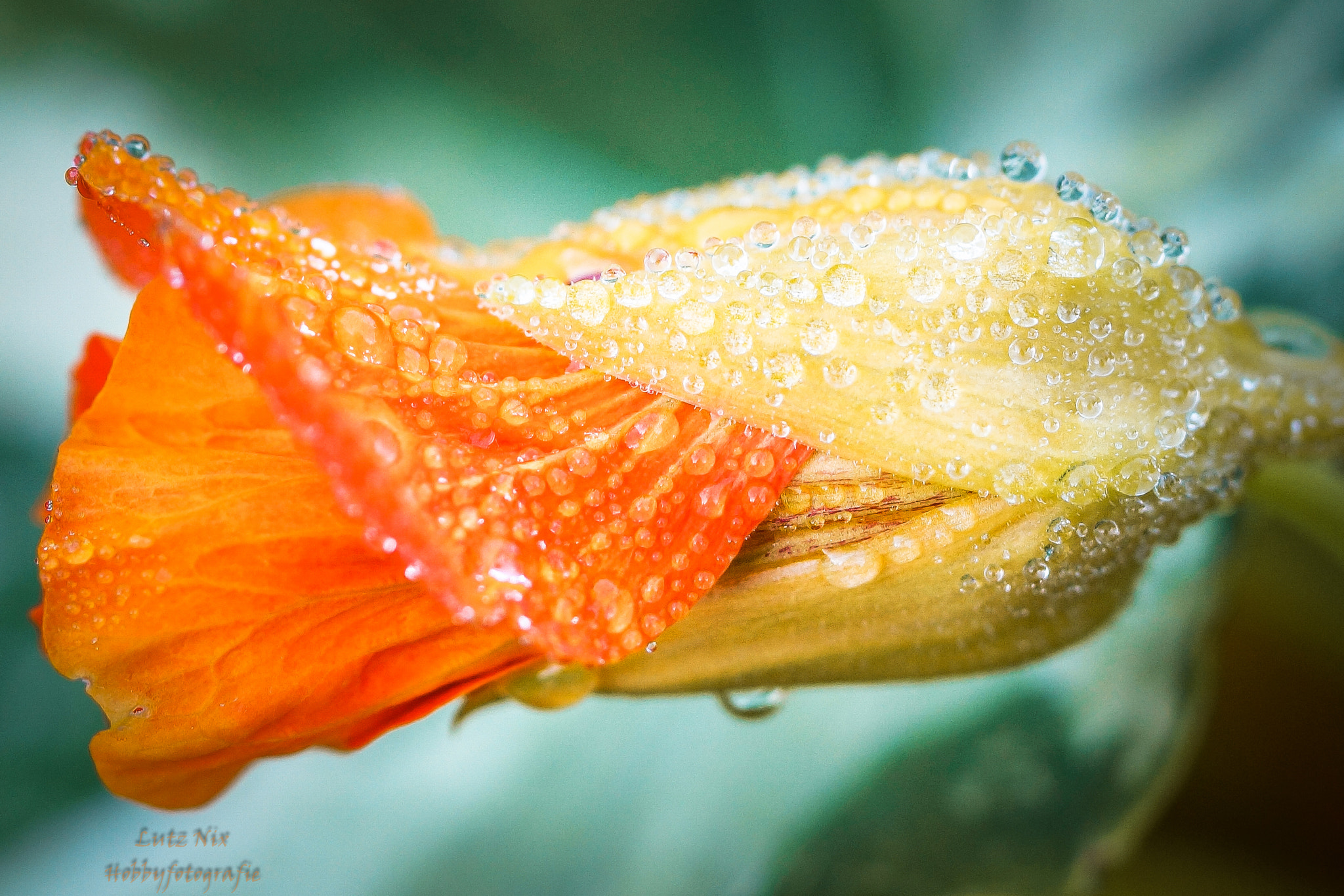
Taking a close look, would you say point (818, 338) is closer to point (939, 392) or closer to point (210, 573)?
point (939, 392)

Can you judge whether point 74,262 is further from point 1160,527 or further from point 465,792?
point 1160,527

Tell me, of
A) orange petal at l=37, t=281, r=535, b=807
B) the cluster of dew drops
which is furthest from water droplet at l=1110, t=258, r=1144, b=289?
orange petal at l=37, t=281, r=535, b=807

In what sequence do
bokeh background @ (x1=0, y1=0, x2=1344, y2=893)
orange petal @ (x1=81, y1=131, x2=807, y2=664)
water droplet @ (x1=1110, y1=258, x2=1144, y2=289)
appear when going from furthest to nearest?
bokeh background @ (x1=0, y1=0, x2=1344, y2=893) < water droplet @ (x1=1110, y1=258, x2=1144, y2=289) < orange petal @ (x1=81, y1=131, x2=807, y2=664)

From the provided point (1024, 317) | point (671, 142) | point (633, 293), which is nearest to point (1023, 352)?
point (1024, 317)

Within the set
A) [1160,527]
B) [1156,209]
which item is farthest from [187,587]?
[1156,209]

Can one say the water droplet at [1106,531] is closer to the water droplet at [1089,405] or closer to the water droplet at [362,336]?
the water droplet at [1089,405]

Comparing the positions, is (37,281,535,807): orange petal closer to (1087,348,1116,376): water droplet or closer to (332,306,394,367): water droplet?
(332,306,394,367): water droplet

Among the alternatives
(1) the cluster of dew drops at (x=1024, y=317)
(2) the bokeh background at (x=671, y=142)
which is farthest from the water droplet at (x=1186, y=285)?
(2) the bokeh background at (x=671, y=142)

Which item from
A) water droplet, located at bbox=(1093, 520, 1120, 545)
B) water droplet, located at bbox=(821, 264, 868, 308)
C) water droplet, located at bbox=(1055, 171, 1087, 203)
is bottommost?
water droplet, located at bbox=(1093, 520, 1120, 545)
